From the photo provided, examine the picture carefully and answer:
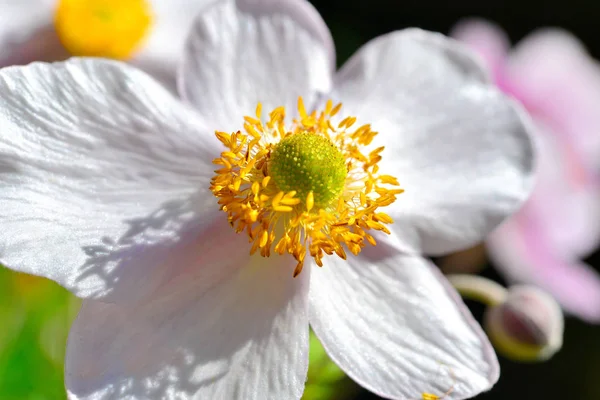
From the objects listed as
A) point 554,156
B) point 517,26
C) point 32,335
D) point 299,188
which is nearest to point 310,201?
point 299,188

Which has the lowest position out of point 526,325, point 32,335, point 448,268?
point 448,268

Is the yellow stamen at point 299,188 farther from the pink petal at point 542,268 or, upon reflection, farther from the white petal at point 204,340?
the pink petal at point 542,268

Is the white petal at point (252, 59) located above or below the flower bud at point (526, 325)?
above

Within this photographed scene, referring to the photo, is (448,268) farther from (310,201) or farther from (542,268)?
(310,201)

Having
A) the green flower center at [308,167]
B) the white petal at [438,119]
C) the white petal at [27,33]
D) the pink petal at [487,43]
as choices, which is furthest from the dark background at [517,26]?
the green flower center at [308,167]

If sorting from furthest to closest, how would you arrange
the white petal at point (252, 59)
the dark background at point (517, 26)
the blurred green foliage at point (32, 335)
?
the dark background at point (517, 26)
the blurred green foliage at point (32, 335)
the white petal at point (252, 59)

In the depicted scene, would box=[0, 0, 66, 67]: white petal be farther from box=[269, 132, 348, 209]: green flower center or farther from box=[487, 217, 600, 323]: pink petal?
box=[487, 217, 600, 323]: pink petal

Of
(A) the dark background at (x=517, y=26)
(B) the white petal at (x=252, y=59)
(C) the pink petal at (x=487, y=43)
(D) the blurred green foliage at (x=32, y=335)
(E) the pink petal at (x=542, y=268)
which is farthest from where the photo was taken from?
(A) the dark background at (x=517, y=26)
